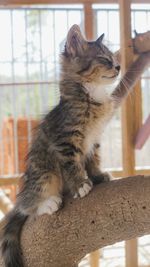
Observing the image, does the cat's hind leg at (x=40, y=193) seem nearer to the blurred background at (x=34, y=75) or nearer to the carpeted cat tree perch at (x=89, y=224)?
the carpeted cat tree perch at (x=89, y=224)

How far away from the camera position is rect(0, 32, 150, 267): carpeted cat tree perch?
2.50ft

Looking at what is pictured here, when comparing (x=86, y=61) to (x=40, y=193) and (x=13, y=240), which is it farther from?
(x=13, y=240)

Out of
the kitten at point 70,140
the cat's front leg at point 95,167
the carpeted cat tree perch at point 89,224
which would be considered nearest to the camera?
the carpeted cat tree perch at point 89,224

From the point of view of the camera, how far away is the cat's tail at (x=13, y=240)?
2.76ft

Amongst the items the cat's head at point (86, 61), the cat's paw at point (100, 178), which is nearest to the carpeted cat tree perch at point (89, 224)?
the cat's paw at point (100, 178)

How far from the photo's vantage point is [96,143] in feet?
3.22

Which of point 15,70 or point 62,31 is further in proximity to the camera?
point 15,70

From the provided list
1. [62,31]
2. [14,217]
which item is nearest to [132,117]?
[14,217]

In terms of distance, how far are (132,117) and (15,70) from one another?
3.35 ft

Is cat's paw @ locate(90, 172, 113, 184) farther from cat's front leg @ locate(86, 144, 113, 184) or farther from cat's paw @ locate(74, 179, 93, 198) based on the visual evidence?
cat's paw @ locate(74, 179, 93, 198)

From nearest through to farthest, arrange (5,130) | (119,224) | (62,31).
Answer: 1. (119,224)
2. (62,31)
3. (5,130)

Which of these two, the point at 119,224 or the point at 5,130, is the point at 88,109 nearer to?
the point at 119,224

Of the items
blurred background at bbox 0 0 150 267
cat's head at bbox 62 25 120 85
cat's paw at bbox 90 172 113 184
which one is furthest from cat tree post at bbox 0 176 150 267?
blurred background at bbox 0 0 150 267

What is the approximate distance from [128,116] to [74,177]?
425 mm
